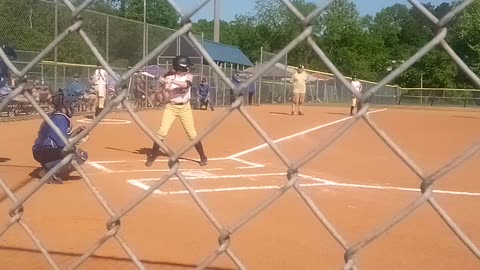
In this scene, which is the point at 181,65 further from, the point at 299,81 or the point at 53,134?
the point at 299,81

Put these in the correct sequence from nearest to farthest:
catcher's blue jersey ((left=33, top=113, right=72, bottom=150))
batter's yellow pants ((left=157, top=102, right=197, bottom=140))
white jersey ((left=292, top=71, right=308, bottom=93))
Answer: catcher's blue jersey ((left=33, top=113, right=72, bottom=150)) < batter's yellow pants ((left=157, top=102, right=197, bottom=140)) < white jersey ((left=292, top=71, right=308, bottom=93))

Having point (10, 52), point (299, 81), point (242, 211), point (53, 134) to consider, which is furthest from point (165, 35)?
point (242, 211)

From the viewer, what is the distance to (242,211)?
230 inches

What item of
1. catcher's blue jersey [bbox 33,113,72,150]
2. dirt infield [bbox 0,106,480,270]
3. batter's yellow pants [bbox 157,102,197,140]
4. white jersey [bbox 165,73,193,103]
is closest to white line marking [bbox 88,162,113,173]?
dirt infield [bbox 0,106,480,270]

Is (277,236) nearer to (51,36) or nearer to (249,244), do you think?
(249,244)

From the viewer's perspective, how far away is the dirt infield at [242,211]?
4.37 m

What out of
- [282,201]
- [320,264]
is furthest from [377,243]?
[282,201]

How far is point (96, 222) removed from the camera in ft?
17.0

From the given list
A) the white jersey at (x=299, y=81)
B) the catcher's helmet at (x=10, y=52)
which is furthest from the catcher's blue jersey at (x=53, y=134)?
the white jersey at (x=299, y=81)

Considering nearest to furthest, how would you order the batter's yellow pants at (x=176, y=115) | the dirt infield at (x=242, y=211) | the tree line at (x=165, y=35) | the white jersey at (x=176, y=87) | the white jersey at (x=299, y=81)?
the dirt infield at (x=242, y=211), the white jersey at (x=176, y=87), the batter's yellow pants at (x=176, y=115), the tree line at (x=165, y=35), the white jersey at (x=299, y=81)

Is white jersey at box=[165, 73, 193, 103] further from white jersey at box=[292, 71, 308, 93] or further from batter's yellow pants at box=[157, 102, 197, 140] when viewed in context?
white jersey at box=[292, 71, 308, 93]

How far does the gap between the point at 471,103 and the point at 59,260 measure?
36270 mm

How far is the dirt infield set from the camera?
14.3 feet

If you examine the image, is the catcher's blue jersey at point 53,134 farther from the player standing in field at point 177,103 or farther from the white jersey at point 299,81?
the white jersey at point 299,81
